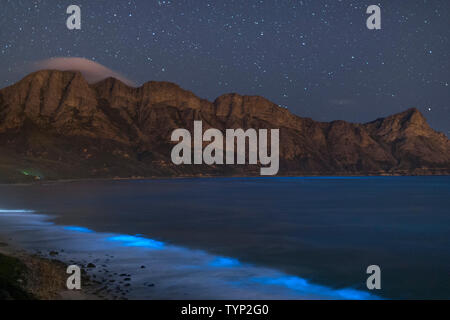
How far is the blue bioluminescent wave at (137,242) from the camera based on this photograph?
39825 millimetres

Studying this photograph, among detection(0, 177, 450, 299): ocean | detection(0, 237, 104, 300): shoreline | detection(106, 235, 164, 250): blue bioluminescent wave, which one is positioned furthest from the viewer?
detection(106, 235, 164, 250): blue bioluminescent wave

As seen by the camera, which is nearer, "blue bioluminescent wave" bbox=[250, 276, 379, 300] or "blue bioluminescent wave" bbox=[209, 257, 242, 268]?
"blue bioluminescent wave" bbox=[250, 276, 379, 300]

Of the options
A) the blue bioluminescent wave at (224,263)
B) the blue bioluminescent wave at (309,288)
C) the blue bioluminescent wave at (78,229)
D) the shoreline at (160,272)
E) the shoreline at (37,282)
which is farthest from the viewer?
the blue bioluminescent wave at (78,229)

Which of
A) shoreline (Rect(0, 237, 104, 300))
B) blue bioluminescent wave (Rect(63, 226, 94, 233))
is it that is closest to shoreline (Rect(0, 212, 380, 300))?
shoreline (Rect(0, 237, 104, 300))

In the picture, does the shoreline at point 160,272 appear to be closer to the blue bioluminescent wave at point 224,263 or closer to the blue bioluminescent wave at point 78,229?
the blue bioluminescent wave at point 224,263

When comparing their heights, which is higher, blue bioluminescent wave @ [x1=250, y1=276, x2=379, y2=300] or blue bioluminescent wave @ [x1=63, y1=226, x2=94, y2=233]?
blue bioluminescent wave @ [x1=63, y1=226, x2=94, y2=233]

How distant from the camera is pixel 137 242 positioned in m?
42.0

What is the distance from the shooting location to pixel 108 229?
51750 millimetres

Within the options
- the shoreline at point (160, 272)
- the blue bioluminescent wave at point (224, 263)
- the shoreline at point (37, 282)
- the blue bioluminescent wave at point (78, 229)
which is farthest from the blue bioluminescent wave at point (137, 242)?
the shoreline at point (37, 282)

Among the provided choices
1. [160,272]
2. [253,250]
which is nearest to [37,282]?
[160,272]

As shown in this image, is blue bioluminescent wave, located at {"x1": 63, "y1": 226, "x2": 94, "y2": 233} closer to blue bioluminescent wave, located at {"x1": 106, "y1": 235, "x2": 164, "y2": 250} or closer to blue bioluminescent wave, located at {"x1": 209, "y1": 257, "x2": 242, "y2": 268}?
blue bioluminescent wave, located at {"x1": 106, "y1": 235, "x2": 164, "y2": 250}

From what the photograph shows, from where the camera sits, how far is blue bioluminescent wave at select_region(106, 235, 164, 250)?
3983cm
